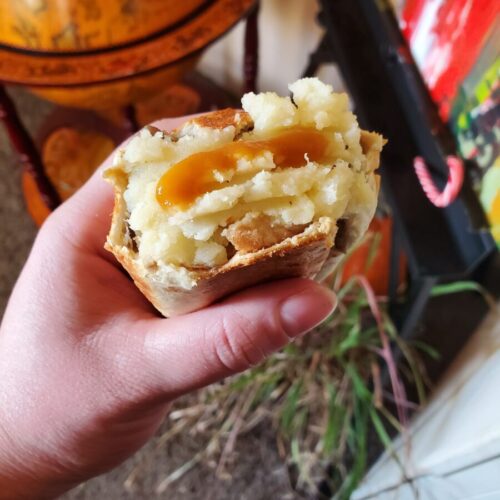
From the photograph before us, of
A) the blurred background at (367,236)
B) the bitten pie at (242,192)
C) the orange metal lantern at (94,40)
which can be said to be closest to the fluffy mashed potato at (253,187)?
the bitten pie at (242,192)

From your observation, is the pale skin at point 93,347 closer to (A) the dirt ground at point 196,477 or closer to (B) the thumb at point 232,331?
(B) the thumb at point 232,331

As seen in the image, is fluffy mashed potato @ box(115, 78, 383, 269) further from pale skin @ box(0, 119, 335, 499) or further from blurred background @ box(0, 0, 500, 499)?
blurred background @ box(0, 0, 500, 499)

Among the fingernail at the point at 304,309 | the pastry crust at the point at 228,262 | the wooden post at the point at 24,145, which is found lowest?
the fingernail at the point at 304,309

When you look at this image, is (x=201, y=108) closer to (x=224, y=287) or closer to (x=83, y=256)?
(x=83, y=256)

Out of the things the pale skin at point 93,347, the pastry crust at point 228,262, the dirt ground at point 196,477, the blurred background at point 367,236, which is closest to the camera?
the pastry crust at point 228,262

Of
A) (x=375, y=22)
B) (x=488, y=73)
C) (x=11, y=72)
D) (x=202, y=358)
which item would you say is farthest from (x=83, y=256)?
(x=375, y=22)

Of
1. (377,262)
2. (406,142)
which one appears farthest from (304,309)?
(377,262)

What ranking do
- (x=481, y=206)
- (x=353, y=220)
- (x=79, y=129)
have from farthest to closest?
(x=79, y=129) < (x=481, y=206) < (x=353, y=220)
